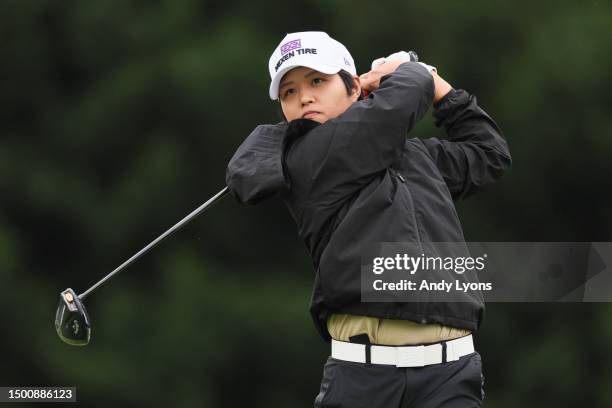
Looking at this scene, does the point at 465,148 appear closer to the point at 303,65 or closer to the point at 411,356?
the point at 303,65

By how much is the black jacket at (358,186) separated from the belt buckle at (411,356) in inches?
2.5

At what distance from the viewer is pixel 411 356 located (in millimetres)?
2797

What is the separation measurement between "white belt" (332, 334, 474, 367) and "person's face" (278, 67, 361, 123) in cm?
51

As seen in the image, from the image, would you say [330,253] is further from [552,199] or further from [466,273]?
[552,199]

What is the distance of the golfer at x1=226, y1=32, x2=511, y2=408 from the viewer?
2799 mm

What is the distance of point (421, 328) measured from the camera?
111 inches

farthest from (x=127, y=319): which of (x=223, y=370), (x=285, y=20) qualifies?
(x=285, y=20)

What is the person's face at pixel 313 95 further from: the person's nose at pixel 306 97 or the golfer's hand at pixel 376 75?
the golfer's hand at pixel 376 75

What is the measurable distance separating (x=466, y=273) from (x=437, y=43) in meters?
3.53

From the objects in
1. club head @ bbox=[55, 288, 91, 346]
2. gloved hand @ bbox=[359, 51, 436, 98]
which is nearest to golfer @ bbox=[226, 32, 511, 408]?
gloved hand @ bbox=[359, 51, 436, 98]

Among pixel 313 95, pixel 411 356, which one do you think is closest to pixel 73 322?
pixel 313 95

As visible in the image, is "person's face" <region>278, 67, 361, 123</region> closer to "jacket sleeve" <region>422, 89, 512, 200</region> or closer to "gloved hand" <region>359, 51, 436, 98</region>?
"gloved hand" <region>359, 51, 436, 98</region>

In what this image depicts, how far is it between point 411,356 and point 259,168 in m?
0.51

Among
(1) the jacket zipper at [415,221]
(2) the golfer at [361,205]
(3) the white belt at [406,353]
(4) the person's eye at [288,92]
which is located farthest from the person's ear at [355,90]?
(3) the white belt at [406,353]
